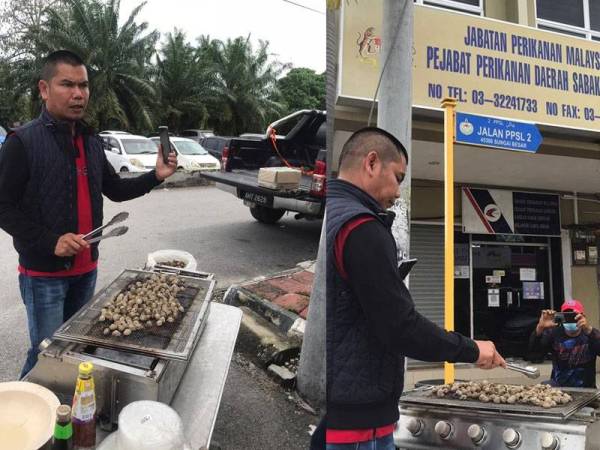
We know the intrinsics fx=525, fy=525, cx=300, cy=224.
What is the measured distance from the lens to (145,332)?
2.77 meters

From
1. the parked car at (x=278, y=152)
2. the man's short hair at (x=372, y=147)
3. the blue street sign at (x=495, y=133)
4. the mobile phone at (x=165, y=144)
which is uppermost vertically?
the parked car at (x=278, y=152)

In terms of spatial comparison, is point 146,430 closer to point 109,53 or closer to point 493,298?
point 493,298

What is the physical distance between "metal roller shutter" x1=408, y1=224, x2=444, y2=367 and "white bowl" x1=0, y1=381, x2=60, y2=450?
6.48 m

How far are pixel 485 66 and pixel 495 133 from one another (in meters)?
2.36

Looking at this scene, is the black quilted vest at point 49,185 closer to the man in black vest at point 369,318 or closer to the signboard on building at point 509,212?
the man in black vest at point 369,318

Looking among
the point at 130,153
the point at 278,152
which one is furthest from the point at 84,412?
the point at 130,153

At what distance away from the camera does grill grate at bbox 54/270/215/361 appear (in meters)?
2.57

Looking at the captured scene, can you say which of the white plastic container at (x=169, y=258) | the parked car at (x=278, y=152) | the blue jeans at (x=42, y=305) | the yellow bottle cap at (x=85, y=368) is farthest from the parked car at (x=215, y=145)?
the yellow bottle cap at (x=85, y=368)

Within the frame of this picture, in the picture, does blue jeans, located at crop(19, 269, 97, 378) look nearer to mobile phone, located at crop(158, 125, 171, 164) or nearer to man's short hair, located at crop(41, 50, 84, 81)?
mobile phone, located at crop(158, 125, 171, 164)

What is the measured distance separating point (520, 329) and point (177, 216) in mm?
7358

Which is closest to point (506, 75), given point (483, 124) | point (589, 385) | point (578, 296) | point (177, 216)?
point (483, 124)

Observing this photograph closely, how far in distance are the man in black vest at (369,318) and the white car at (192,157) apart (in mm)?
15396

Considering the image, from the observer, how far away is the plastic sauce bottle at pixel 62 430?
7.10 feet

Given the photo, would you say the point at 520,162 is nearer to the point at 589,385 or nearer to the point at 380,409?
the point at 589,385
